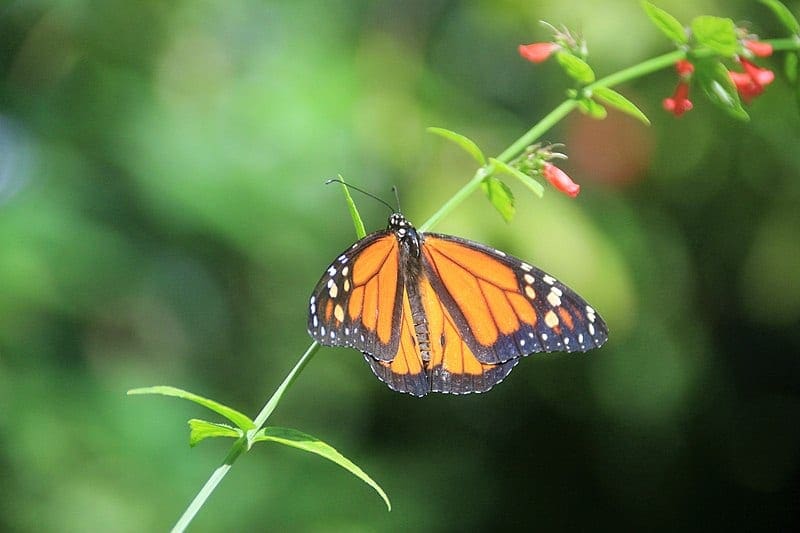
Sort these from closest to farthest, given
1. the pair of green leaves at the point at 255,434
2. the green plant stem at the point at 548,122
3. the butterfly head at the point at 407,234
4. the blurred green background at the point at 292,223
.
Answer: the pair of green leaves at the point at 255,434 < the green plant stem at the point at 548,122 < the butterfly head at the point at 407,234 < the blurred green background at the point at 292,223

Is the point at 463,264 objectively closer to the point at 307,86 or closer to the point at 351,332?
the point at 351,332

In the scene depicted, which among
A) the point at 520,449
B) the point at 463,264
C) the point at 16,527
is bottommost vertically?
the point at 16,527

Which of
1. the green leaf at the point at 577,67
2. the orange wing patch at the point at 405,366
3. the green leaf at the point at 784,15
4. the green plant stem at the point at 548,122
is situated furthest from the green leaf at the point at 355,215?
the green leaf at the point at 784,15

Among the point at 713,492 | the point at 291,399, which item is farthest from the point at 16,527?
the point at 713,492

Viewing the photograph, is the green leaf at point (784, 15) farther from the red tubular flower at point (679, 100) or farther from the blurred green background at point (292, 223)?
the blurred green background at point (292, 223)

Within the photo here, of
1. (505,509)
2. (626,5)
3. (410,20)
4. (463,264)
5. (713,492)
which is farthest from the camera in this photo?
(713,492)

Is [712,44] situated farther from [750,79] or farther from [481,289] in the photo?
[481,289]

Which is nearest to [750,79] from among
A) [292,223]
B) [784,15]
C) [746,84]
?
[746,84]

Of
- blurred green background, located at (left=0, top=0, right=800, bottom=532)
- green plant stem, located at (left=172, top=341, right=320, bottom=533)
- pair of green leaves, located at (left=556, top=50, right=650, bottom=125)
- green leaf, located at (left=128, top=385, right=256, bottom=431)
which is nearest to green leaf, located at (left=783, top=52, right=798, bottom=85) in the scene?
Answer: pair of green leaves, located at (left=556, top=50, right=650, bottom=125)
